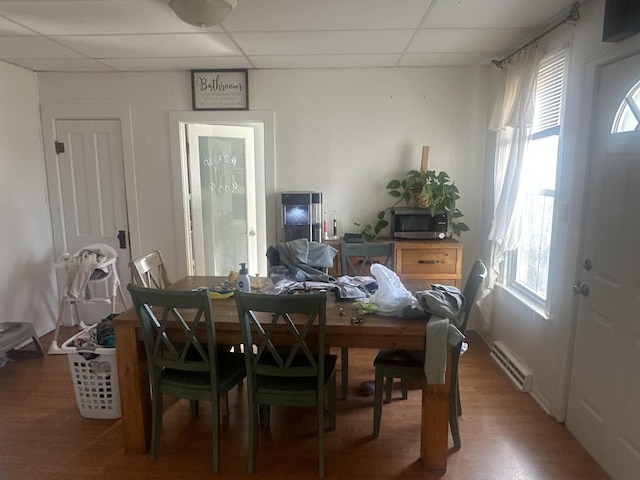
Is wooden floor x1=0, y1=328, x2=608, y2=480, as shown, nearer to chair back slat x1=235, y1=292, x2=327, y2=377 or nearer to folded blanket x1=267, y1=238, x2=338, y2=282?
chair back slat x1=235, y1=292, x2=327, y2=377

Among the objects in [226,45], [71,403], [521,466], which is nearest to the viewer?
[521,466]

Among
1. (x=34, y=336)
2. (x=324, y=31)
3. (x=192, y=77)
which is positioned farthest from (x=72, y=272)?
(x=324, y=31)

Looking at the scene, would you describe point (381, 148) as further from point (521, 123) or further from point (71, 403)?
point (71, 403)

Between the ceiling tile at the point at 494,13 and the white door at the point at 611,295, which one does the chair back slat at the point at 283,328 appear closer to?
the white door at the point at 611,295

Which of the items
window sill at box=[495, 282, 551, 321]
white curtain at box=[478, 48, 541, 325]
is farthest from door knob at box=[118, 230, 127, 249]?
window sill at box=[495, 282, 551, 321]

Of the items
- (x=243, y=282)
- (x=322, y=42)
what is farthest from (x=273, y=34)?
(x=243, y=282)

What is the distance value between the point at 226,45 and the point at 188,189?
4.68ft

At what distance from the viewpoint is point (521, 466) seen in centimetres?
205

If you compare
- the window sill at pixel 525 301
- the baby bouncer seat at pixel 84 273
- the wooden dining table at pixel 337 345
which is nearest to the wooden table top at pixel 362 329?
the wooden dining table at pixel 337 345

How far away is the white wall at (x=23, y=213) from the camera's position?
3371 millimetres

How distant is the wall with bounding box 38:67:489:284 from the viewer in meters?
3.65

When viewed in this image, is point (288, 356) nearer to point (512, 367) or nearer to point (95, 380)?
point (95, 380)

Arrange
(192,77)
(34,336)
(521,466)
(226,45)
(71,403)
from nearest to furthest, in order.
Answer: (521,466) < (71,403) < (226,45) < (34,336) < (192,77)

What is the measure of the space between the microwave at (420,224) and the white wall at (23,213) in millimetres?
3284
